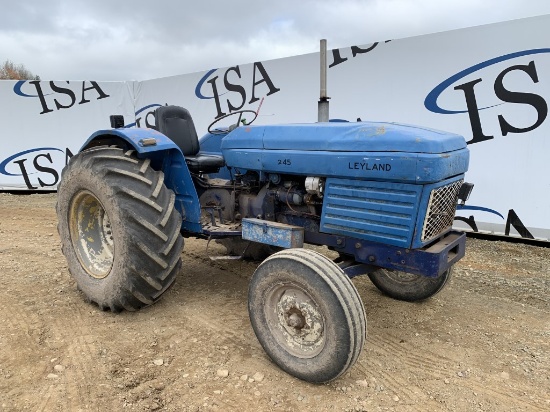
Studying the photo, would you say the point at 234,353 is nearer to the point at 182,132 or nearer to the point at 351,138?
the point at 351,138

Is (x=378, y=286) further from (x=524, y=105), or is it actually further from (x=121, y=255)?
(x=524, y=105)

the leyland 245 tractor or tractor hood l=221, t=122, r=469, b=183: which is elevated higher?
tractor hood l=221, t=122, r=469, b=183

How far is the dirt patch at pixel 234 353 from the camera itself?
234 cm

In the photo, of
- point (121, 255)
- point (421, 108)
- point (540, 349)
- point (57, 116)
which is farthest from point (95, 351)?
point (57, 116)

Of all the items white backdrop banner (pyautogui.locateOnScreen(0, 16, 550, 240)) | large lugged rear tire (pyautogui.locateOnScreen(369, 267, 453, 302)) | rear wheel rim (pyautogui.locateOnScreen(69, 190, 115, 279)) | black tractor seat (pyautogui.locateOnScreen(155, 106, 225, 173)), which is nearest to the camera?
large lugged rear tire (pyautogui.locateOnScreen(369, 267, 453, 302))

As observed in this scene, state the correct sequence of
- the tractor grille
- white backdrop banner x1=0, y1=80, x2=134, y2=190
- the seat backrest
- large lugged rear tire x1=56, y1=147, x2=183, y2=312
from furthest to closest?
white backdrop banner x1=0, y1=80, x2=134, y2=190 → the seat backrest → large lugged rear tire x1=56, y1=147, x2=183, y2=312 → the tractor grille

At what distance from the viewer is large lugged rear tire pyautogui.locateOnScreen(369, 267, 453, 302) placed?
3.37 m

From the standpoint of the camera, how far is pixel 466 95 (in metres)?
5.56

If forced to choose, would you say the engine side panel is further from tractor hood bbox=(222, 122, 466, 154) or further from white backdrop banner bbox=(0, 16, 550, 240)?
white backdrop banner bbox=(0, 16, 550, 240)

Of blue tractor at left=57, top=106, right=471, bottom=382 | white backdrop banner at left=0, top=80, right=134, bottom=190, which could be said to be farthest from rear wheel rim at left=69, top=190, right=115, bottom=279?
white backdrop banner at left=0, top=80, right=134, bottom=190

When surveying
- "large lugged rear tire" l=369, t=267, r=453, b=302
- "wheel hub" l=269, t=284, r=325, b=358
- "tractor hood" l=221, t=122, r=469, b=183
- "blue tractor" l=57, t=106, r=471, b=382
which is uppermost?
"tractor hood" l=221, t=122, r=469, b=183

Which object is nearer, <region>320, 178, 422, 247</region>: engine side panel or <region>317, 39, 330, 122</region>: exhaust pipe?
<region>320, 178, 422, 247</region>: engine side panel

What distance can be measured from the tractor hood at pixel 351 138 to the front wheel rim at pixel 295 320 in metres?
0.91

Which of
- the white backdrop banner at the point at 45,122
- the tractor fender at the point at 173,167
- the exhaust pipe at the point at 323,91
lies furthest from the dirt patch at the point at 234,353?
the white backdrop banner at the point at 45,122
